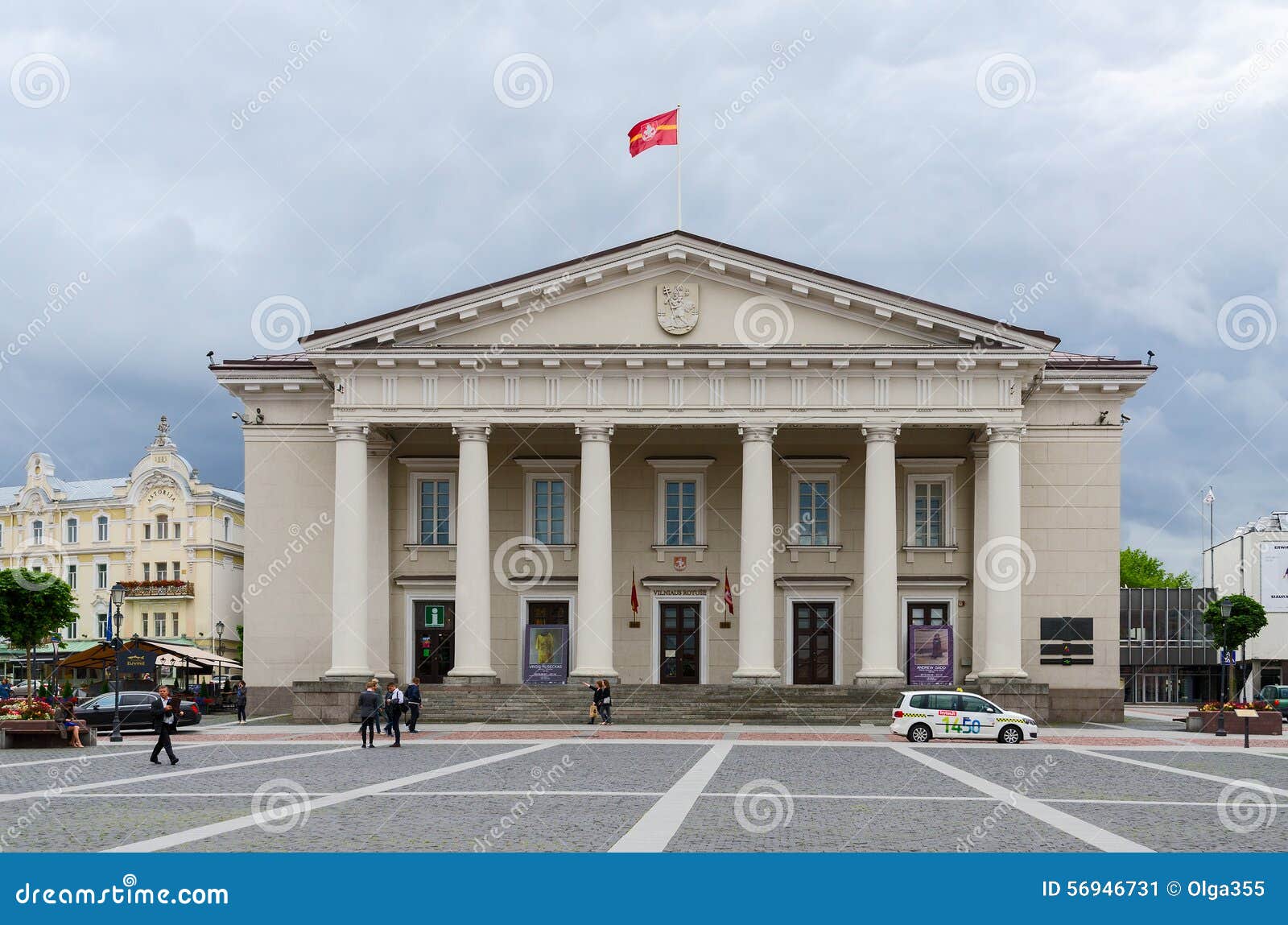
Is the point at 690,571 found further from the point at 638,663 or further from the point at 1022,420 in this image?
the point at 1022,420

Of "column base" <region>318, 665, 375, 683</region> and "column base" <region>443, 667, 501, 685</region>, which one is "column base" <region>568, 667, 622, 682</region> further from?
"column base" <region>318, 665, 375, 683</region>

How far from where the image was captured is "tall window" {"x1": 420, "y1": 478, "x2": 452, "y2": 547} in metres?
48.9

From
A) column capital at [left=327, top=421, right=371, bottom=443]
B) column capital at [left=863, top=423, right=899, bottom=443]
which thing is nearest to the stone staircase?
column capital at [left=863, top=423, right=899, bottom=443]

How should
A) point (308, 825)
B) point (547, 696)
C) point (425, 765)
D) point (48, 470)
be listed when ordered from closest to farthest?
1. point (308, 825)
2. point (425, 765)
3. point (547, 696)
4. point (48, 470)

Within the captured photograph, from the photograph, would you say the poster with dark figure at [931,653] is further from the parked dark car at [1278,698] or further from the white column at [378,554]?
the white column at [378,554]

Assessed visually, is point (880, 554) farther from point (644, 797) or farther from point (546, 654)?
point (644, 797)

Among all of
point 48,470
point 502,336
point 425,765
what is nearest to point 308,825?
point 425,765

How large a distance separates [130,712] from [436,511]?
12228mm

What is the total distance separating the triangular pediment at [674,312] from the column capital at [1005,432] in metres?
2.51

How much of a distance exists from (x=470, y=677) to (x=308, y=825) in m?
28.1

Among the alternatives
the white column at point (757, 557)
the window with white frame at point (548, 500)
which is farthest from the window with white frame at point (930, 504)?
the window with white frame at point (548, 500)

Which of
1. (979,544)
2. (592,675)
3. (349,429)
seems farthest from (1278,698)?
(349,429)

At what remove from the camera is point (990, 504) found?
45.4 m

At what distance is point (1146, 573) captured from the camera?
5000 inches
